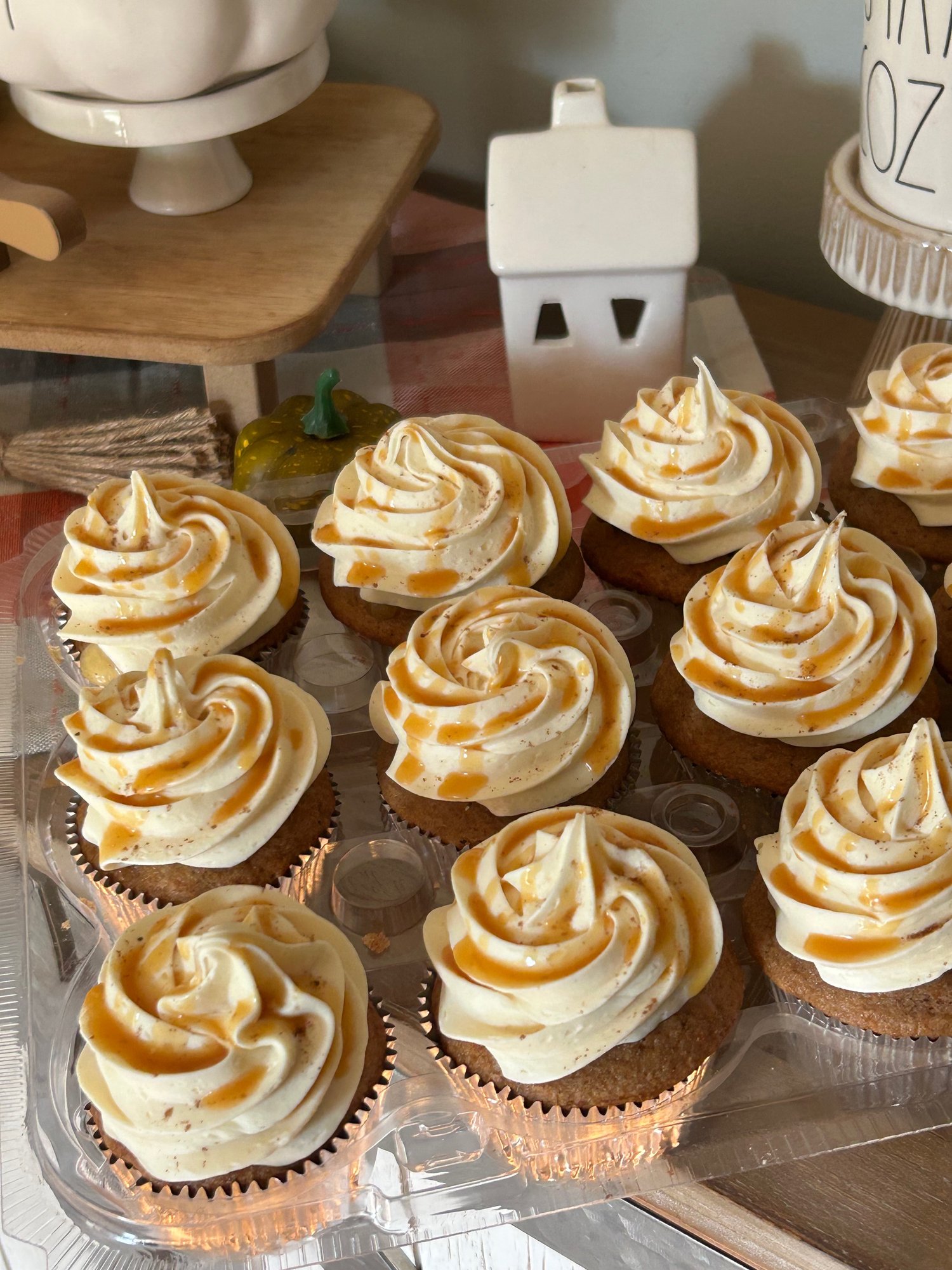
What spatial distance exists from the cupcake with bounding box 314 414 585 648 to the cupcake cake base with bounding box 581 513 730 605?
66mm

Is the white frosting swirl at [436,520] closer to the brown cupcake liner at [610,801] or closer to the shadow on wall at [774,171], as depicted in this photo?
the brown cupcake liner at [610,801]

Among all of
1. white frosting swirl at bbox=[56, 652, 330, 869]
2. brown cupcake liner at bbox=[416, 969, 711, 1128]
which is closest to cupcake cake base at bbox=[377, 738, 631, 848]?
white frosting swirl at bbox=[56, 652, 330, 869]

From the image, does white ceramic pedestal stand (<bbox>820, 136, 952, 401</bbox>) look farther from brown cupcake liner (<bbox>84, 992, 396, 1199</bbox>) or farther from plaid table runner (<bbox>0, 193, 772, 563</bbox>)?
brown cupcake liner (<bbox>84, 992, 396, 1199</bbox>)

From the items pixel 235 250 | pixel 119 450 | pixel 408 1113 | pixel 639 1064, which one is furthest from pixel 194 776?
pixel 235 250

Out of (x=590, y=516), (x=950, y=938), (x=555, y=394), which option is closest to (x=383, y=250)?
(x=555, y=394)

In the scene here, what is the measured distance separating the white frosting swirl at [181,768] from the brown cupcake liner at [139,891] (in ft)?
0.25

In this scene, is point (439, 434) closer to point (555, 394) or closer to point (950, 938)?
point (555, 394)

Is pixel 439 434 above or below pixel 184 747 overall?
above

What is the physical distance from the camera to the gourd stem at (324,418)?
1.96 metres

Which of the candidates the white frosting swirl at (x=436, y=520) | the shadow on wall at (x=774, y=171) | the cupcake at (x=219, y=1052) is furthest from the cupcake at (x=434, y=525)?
the shadow on wall at (x=774, y=171)

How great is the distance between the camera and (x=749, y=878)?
4.87 feet

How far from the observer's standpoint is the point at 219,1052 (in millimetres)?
1154

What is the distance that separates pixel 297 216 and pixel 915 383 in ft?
3.67

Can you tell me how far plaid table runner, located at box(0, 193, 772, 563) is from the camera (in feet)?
7.63
